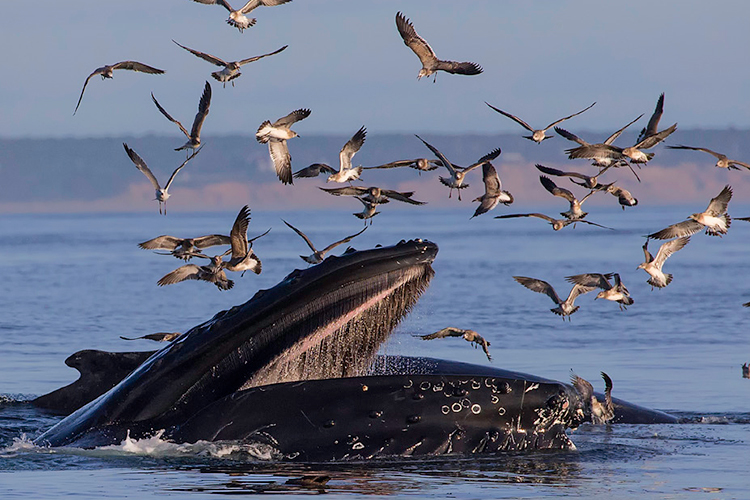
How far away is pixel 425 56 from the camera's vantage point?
854 inches

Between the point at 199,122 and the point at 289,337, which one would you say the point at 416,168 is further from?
the point at 289,337

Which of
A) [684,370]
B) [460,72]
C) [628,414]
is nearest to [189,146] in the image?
[460,72]

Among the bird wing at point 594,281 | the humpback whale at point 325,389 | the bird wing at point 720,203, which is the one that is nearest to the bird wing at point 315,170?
the bird wing at point 594,281

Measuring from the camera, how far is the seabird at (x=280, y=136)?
20.7 m

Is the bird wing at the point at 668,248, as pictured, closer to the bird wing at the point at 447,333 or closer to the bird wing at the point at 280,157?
the bird wing at the point at 447,333

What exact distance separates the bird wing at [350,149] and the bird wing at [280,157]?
2.79 feet

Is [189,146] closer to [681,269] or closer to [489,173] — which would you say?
[489,173]

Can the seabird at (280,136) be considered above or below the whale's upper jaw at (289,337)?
above

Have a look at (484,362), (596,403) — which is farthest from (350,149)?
(596,403)

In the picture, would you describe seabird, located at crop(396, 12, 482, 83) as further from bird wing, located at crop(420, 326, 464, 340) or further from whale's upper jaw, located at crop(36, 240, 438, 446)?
whale's upper jaw, located at crop(36, 240, 438, 446)

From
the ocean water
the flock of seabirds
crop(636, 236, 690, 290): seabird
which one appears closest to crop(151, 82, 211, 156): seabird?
the flock of seabirds

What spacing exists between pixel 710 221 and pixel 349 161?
5.97m

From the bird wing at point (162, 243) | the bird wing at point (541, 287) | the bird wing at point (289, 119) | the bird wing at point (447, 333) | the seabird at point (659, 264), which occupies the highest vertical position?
the bird wing at point (289, 119)

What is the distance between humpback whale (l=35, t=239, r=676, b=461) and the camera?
9820mm
